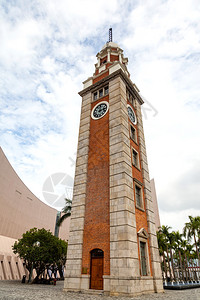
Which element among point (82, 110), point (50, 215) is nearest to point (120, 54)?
point (82, 110)

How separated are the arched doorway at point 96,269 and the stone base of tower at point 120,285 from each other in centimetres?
32

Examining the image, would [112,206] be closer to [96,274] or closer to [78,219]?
[78,219]

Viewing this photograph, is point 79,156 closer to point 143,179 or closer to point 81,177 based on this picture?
point 81,177

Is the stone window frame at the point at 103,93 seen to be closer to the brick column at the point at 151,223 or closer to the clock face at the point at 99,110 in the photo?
the clock face at the point at 99,110

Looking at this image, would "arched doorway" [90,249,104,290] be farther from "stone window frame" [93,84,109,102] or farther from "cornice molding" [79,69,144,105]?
"cornice molding" [79,69,144,105]

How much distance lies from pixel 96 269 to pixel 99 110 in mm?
13366

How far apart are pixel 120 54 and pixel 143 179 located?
16.7 metres

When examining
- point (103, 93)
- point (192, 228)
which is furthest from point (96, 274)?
point (192, 228)

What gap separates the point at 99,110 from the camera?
2014 cm

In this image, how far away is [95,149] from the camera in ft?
59.2

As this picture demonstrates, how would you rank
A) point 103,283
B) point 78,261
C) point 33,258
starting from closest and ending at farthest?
point 103,283, point 78,261, point 33,258

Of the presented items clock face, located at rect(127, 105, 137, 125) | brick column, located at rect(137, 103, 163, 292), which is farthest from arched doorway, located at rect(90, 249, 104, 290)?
clock face, located at rect(127, 105, 137, 125)

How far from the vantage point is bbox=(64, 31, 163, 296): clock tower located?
12.7 meters

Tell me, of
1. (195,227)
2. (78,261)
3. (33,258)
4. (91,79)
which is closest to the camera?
(78,261)
